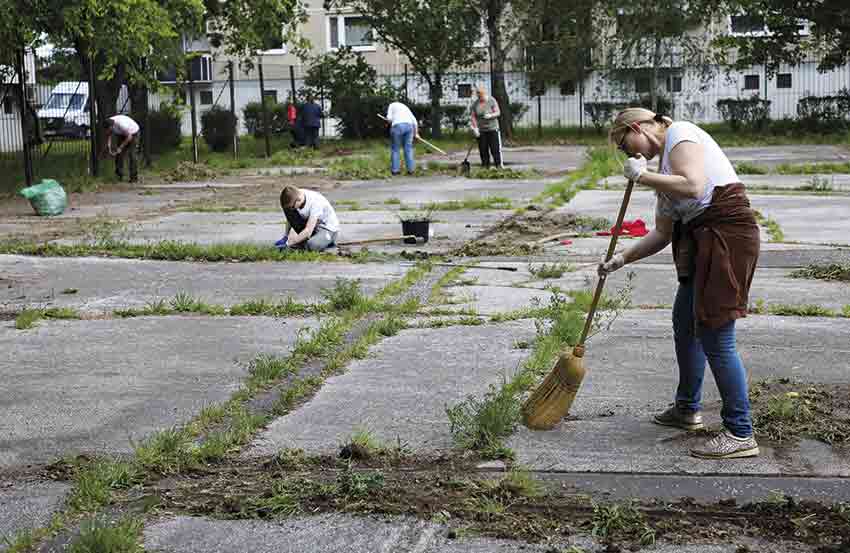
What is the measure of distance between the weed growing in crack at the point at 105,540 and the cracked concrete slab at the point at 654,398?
5.99 ft

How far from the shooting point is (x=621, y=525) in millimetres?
4703

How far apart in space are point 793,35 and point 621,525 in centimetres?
3364

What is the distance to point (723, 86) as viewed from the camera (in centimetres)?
4503

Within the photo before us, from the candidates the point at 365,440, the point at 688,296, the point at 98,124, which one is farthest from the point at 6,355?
the point at 98,124

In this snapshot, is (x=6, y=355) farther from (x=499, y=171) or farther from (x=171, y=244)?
(x=499, y=171)

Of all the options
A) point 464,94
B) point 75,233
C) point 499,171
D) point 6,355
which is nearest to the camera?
point 6,355

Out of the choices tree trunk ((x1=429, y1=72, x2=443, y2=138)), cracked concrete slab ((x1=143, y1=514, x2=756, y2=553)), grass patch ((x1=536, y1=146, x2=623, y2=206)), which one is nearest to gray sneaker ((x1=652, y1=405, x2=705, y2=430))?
cracked concrete slab ((x1=143, y1=514, x2=756, y2=553))

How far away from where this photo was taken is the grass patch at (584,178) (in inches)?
734

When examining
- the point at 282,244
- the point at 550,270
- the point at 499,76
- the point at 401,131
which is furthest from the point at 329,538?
the point at 499,76

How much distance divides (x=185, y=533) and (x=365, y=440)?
3.95 ft

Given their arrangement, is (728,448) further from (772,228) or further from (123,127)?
(123,127)

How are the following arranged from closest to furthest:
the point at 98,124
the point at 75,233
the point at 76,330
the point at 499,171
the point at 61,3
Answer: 1. the point at 76,330
2. the point at 75,233
3. the point at 61,3
4. the point at 499,171
5. the point at 98,124

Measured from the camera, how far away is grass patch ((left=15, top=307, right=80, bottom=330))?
9.15m

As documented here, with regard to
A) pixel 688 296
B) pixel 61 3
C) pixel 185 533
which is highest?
pixel 61 3
